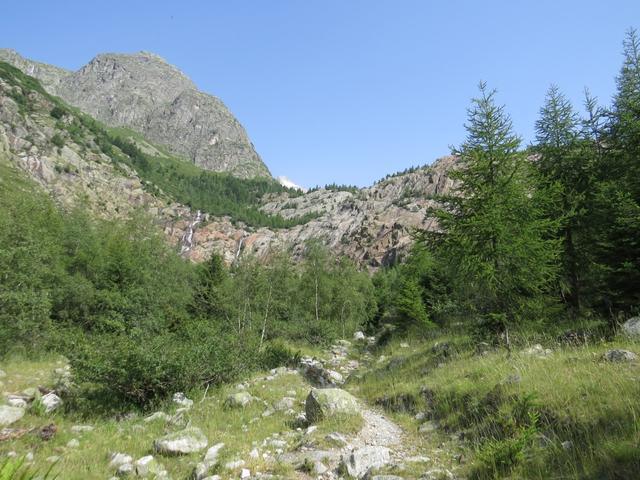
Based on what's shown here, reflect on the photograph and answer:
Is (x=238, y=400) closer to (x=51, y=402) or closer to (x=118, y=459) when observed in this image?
(x=118, y=459)

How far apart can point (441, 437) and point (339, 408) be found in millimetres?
2515

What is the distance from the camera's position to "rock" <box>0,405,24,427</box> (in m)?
8.21

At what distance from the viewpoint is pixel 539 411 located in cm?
621

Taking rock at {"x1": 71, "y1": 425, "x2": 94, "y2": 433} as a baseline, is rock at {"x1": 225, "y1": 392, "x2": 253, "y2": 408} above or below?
below

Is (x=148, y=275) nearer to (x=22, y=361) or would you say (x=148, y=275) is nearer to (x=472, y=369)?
(x=22, y=361)

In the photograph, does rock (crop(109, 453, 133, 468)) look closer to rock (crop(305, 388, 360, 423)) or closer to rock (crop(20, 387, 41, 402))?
rock (crop(305, 388, 360, 423))

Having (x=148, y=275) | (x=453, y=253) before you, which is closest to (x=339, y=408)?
(x=453, y=253)

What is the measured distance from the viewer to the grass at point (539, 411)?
4.61 meters

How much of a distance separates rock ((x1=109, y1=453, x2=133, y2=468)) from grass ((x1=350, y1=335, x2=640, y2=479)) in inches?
237

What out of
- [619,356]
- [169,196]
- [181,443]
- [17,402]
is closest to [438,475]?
[619,356]

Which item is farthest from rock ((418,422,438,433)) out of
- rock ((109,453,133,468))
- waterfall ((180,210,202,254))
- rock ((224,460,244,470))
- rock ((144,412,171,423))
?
waterfall ((180,210,202,254))

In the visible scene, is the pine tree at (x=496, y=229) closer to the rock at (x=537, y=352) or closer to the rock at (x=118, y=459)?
the rock at (x=537, y=352)

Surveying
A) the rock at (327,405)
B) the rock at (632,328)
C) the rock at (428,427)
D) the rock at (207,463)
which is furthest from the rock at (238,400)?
the rock at (632,328)

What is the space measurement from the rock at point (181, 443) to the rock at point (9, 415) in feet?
12.7
